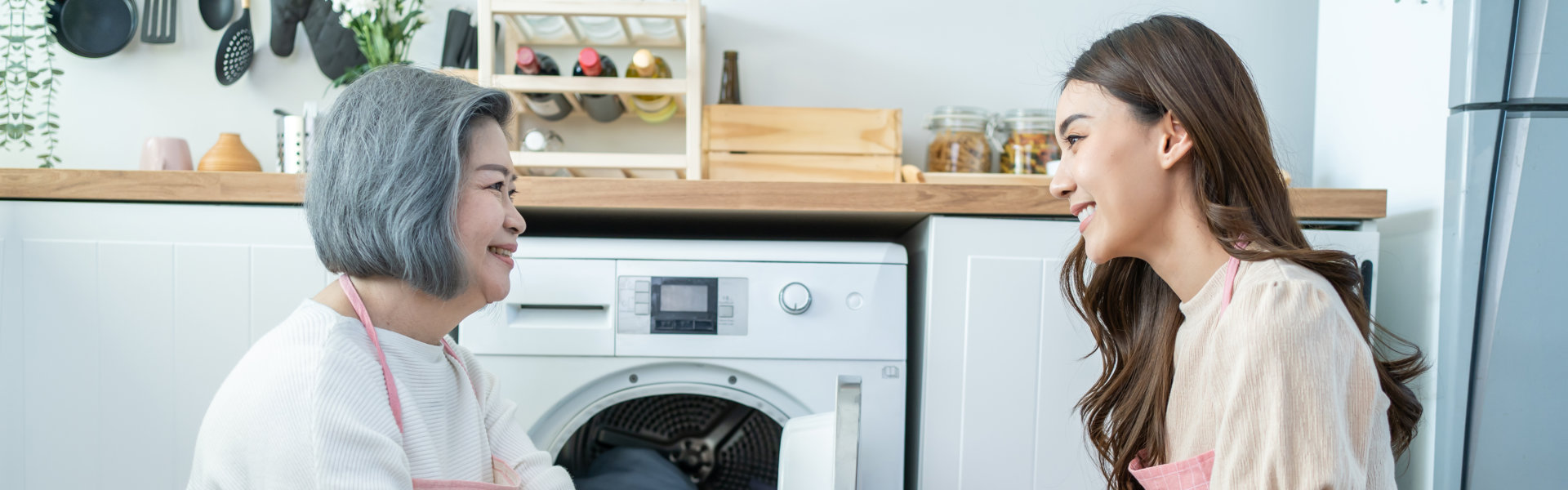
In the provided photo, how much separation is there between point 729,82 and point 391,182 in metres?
1.02

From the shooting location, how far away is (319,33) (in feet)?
5.93

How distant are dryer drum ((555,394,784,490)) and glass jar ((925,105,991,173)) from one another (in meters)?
0.59

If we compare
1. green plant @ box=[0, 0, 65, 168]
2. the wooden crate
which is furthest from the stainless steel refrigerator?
green plant @ box=[0, 0, 65, 168]

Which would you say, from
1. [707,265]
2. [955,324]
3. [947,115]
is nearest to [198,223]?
[707,265]

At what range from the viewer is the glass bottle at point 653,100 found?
63.7 inches

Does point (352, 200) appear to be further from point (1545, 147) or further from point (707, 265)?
point (1545, 147)

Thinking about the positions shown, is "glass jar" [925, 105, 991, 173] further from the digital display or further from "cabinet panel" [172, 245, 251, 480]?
"cabinet panel" [172, 245, 251, 480]

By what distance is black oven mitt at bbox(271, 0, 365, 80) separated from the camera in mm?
1797

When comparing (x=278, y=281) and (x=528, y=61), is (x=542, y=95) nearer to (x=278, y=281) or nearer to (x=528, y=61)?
(x=528, y=61)

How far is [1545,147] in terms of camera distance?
1.25 meters

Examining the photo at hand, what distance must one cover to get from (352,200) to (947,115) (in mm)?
1150

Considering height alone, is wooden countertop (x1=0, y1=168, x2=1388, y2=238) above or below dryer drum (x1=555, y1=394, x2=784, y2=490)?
above

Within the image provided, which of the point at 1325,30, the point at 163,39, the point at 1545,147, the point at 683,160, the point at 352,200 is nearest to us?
the point at 352,200

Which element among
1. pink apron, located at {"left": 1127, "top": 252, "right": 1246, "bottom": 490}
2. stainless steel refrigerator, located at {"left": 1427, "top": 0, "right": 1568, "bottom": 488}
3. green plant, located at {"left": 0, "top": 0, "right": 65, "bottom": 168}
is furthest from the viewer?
green plant, located at {"left": 0, "top": 0, "right": 65, "bottom": 168}
